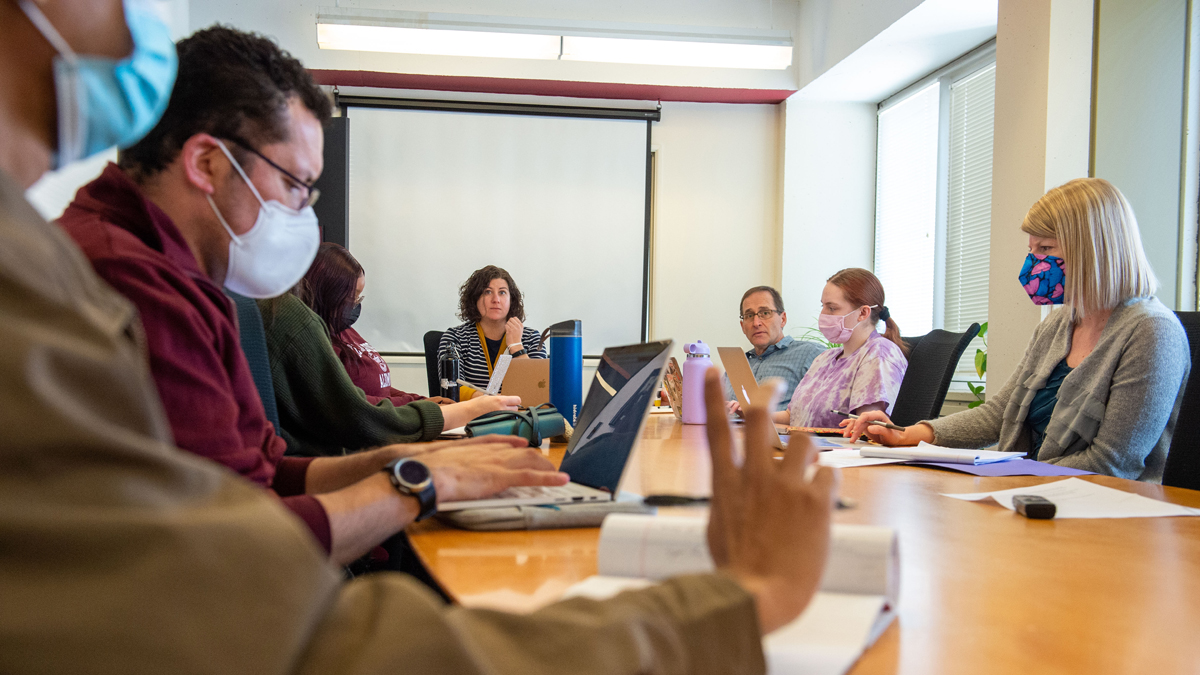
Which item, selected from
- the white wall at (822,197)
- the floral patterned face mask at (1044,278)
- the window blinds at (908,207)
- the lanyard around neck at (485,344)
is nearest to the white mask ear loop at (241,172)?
the floral patterned face mask at (1044,278)

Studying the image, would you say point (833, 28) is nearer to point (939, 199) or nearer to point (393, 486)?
point (939, 199)

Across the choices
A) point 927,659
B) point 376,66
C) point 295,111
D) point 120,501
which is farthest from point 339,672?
point 376,66

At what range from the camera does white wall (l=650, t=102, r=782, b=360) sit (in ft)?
17.9

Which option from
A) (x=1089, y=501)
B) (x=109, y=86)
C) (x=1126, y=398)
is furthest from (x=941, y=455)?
(x=109, y=86)

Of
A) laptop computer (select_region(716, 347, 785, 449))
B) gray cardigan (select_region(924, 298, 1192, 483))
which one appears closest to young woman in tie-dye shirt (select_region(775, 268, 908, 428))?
gray cardigan (select_region(924, 298, 1192, 483))

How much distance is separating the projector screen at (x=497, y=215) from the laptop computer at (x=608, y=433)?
4.12 metres

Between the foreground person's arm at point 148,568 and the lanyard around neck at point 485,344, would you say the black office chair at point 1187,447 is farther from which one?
the lanyard around neck at point 485,344

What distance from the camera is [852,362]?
3117 mm

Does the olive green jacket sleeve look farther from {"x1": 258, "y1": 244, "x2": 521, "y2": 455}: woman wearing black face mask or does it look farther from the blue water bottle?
the blue water bottle

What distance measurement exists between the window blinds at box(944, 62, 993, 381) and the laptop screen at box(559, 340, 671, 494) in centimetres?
361

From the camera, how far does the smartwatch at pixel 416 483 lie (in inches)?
37.1

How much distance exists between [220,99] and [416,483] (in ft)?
2.03

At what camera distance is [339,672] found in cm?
34

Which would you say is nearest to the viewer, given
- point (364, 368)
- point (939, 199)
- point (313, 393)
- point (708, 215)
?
point (313, 393)
